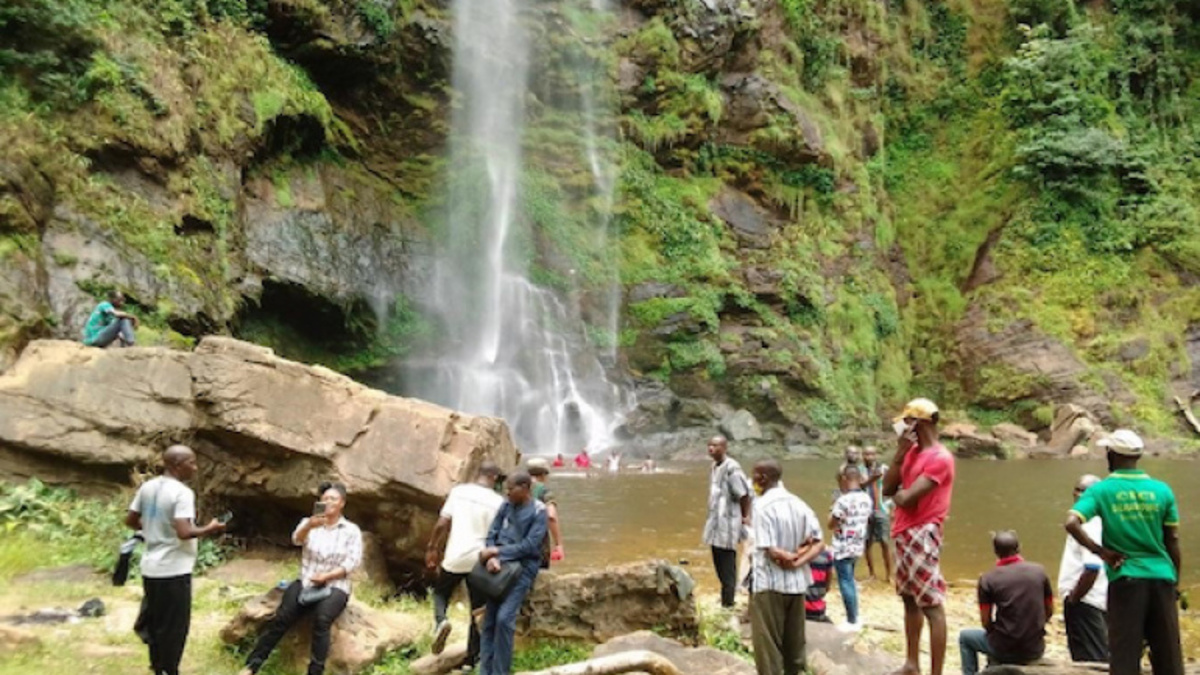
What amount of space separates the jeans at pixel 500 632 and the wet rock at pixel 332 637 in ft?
3.01

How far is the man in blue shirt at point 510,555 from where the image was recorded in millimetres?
5934

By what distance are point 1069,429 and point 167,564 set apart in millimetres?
29528

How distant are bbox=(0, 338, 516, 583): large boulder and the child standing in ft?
12.4

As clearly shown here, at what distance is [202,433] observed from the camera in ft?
31.8

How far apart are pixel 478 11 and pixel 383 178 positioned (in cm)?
698

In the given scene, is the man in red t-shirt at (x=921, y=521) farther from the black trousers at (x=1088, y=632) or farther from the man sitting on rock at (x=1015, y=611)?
the black trousers at (x=1088, y=632)

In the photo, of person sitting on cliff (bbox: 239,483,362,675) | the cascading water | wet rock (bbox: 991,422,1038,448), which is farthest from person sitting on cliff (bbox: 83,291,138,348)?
wet rock (bbox: 991,422,1038,448)

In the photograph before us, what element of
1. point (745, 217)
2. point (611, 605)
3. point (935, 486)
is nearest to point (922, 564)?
point (935, 486)

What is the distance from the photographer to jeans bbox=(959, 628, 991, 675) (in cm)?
603

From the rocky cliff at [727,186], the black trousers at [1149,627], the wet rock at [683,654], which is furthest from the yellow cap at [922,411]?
the rocky cliff at [727,186]

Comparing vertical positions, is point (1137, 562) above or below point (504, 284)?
below

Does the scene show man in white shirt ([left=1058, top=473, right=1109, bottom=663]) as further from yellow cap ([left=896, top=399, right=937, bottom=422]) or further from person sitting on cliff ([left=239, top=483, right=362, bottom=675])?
person sitting on cliff ([left=239, top=483, right=362, bottom=675])

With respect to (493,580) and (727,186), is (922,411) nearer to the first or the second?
(493,580)

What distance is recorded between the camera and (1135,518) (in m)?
4.92
